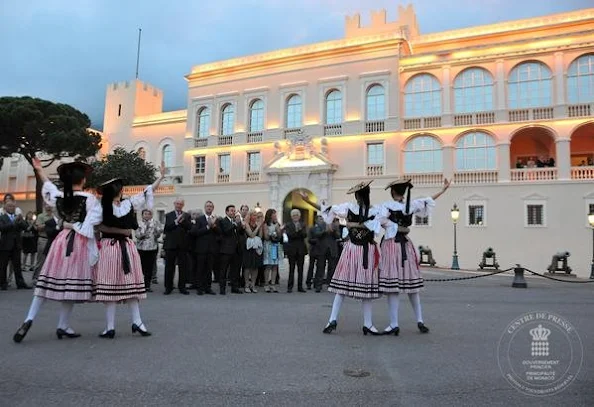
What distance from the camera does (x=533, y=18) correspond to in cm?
2939

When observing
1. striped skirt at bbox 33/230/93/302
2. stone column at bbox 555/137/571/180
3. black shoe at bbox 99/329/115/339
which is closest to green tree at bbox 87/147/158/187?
stone column at bbox 555/137/571/180

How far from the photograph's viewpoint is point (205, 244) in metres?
10.7

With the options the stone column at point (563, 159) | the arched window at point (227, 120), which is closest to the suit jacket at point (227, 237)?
the stone column at point (563, 159)

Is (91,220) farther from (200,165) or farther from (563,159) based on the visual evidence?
(200,165)

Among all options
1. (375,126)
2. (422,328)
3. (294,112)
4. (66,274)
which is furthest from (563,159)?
(66,274)

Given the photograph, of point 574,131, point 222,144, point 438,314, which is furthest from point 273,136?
A: point 438,314

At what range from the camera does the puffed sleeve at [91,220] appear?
18.5ft

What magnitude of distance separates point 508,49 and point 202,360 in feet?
92.8

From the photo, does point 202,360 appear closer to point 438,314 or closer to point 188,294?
point 438,314

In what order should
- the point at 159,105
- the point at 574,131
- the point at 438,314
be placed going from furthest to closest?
1. the point at 159,105
2. the point at 574,131
3. the point at 438,314

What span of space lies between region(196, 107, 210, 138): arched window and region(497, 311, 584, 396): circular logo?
Result: 3119 centimetres

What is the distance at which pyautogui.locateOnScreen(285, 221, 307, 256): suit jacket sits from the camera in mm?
11812

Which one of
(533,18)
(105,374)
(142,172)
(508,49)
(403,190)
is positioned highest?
(533,18)

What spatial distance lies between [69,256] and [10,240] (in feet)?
21.4
